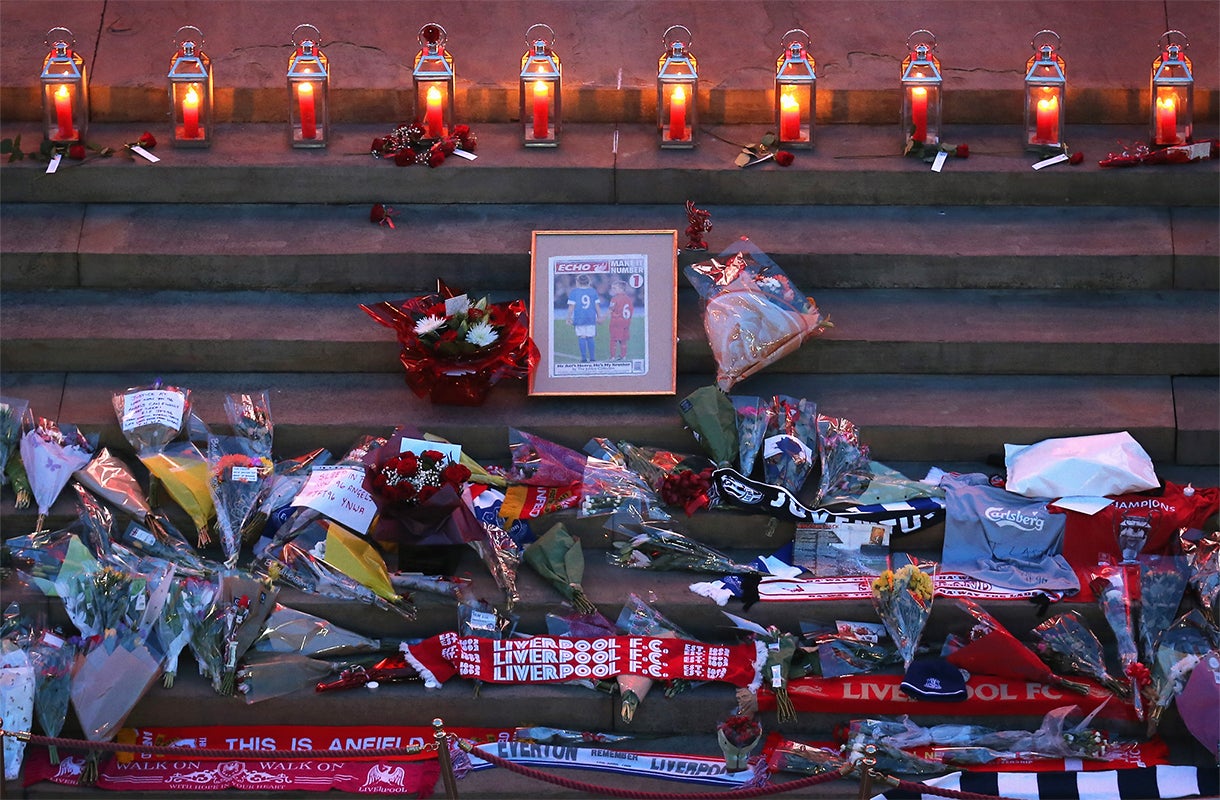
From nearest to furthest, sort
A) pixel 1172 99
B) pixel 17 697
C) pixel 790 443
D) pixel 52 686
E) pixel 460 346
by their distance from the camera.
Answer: pixel 17 697
pixel 52 686
pixel 790 443
pixel 460 346
pixel 1172 99

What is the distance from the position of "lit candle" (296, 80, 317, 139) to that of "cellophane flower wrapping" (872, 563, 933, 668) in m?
3.48

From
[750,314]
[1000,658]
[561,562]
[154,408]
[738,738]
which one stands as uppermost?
[750,314]

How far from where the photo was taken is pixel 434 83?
28.1 feet

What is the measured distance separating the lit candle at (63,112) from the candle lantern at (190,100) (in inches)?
19.3

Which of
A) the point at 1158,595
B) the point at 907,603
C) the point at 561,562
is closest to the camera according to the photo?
the point at 907,603

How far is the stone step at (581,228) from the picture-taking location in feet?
26.4

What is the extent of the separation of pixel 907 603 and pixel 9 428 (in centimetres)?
368

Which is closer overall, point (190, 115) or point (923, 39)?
point (190, 115)

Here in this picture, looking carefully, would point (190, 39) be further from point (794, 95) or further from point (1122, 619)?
point (1122, 619)

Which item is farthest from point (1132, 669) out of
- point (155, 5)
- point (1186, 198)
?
point (155, 5)

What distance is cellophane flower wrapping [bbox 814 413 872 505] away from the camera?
7.43 m

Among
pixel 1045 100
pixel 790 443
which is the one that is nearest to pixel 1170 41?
Result: pixel 1045 100

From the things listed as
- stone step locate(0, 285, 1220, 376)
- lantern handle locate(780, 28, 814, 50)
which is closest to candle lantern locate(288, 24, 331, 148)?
stone step locate(0, 285, 1220, 376)

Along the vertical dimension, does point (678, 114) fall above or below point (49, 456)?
above
